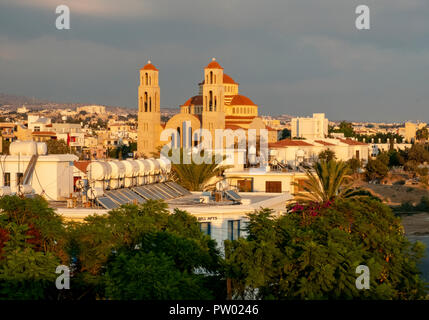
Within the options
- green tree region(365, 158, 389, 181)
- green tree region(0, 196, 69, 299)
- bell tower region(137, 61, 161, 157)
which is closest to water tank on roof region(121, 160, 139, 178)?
green tree region(0, 196, 69, 299)

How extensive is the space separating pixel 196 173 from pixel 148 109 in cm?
7070

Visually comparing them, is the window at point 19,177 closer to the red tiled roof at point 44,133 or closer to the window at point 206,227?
the window at point 206,227

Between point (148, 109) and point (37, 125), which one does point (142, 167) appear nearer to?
point (148, 109)

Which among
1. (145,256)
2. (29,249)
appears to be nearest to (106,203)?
(29,249)

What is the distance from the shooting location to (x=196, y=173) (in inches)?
1362

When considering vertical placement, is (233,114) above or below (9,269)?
above

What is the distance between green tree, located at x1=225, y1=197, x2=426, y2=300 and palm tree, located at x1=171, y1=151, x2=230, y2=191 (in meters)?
17.1

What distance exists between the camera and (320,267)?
42.7 ft

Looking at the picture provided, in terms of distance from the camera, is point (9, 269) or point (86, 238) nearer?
point (9, 269)

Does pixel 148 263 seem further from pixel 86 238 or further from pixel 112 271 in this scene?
pixel 86 238

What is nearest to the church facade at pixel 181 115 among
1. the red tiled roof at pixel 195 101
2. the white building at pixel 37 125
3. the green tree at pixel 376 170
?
the red tiled roof at pixel 195 101

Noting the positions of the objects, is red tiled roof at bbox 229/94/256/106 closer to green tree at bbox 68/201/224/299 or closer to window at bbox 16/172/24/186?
window at bbox 16/172/24/186
